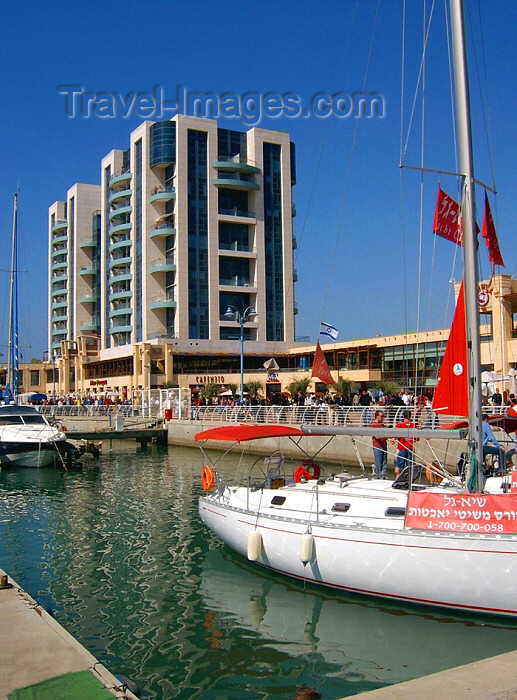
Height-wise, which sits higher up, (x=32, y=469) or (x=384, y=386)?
(x=384, y=386)

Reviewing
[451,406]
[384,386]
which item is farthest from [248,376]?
[451,406]

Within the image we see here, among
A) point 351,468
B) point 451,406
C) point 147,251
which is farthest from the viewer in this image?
point 147,251

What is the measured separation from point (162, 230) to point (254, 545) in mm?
68942

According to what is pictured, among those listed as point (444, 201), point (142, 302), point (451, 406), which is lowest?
point (451, 406)

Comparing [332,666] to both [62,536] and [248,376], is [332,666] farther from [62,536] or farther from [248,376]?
[248,376]

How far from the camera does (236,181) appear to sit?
8038 cm

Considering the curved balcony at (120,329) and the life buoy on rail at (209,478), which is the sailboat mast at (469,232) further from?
the curved balcony at (120,329)

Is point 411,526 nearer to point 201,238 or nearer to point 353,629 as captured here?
point 353,629

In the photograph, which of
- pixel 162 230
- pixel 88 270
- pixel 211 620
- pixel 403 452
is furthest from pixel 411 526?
pixel 88 270

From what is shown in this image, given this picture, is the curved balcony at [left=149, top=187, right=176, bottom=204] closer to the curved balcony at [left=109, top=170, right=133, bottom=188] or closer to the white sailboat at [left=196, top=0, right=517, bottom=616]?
the curved balcony at [left=109, top=170, right=133, bottom=188]

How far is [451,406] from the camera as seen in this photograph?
43.1 feet

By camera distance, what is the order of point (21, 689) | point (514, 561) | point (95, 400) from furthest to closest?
point (95, 400), point (514, 561), point (21, 689)

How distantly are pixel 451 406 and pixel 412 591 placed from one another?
142 inches

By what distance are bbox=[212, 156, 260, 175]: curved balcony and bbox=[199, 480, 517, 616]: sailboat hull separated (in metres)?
70.0
